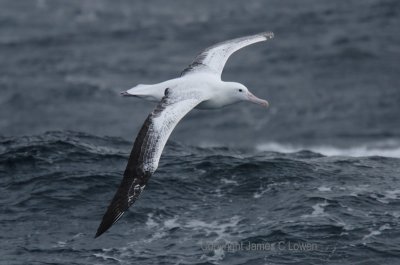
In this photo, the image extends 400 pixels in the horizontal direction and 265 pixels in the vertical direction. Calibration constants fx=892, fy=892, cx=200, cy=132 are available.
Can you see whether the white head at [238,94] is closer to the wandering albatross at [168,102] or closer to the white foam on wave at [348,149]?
the wandering albatross at [168,102]

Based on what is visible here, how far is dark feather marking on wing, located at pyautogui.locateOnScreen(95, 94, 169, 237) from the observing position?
50.4 feet

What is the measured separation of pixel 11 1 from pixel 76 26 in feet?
26.9

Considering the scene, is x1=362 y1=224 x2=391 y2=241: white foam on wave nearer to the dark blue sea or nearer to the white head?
the dark blue sea

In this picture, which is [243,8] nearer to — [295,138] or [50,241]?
[295,138]

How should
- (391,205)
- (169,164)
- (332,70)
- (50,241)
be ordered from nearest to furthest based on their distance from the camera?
(50,241) < (391,205) < (169,164) < (332,70)

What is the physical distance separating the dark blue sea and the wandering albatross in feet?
5.62

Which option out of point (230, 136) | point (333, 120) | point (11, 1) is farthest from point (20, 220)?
point (11, 1)

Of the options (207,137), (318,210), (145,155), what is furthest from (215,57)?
(207,137)

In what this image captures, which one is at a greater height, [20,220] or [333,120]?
[333,120]

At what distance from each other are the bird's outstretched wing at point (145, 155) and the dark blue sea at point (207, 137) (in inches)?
65.3

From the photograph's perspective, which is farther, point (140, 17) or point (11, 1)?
point (11, 1)

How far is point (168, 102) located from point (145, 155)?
2172mm

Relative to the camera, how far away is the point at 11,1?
5200cm

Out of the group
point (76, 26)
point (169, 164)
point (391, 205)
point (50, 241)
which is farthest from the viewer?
point (76, 26)
